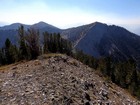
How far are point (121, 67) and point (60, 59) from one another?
69.7 meters

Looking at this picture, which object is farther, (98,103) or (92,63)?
(92,63)

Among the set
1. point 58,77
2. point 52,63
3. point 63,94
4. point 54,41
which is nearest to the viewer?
point 63,94

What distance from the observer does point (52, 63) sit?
65.6m

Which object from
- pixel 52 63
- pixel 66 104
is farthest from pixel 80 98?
pixel 52 63

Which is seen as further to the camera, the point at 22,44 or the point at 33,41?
the point at 22,44

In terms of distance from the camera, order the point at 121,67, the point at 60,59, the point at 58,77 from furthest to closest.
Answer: the point at 121,67 < the point at 60,59 < the point at 58,77

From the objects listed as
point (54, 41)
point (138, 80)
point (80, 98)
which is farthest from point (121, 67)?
point (80, 98)

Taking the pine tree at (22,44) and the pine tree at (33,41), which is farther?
the pine tree at (22,44)

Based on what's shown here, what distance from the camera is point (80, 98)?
3862 centimetres

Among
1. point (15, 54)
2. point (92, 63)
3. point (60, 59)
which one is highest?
point (60, 59)

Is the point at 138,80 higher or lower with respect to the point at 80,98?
lower

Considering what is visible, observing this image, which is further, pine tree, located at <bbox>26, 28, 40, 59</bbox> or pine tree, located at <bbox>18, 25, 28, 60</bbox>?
pine tree, located at <bbox>18, 25, 28, 60</bbox>

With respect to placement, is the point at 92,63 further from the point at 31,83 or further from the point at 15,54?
the point at 31,83

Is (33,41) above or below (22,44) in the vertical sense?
above
